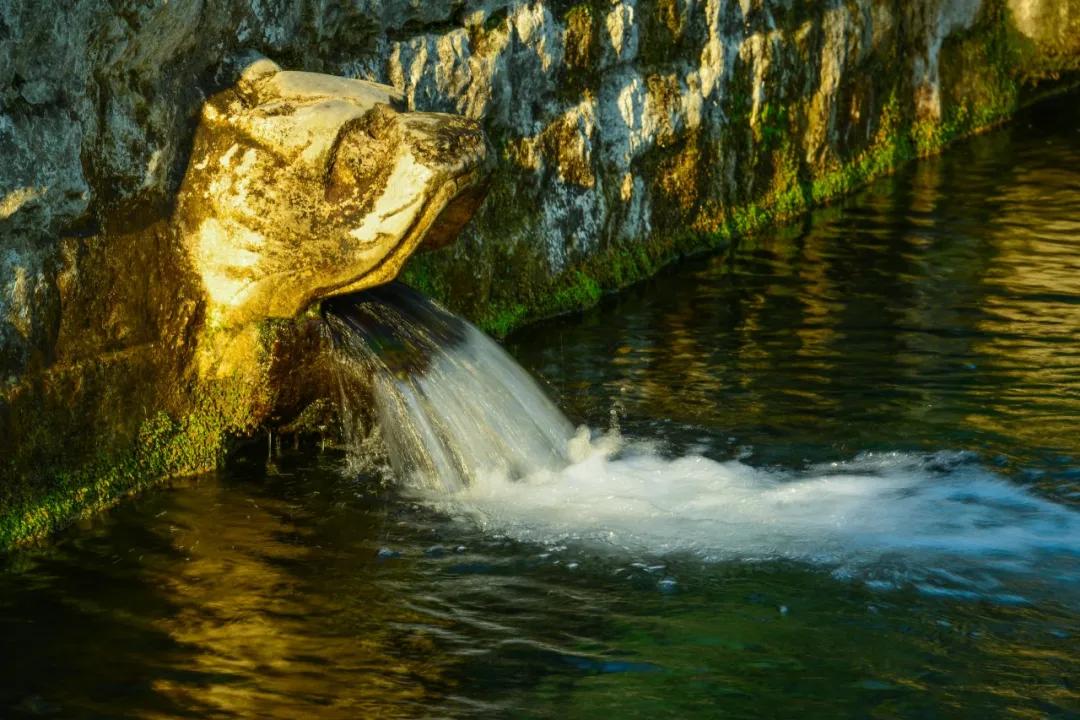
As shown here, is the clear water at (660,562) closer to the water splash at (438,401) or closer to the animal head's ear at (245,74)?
the water splash at (438,401)

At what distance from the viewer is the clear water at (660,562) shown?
5.88 metres

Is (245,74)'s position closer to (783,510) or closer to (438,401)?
(438,401)

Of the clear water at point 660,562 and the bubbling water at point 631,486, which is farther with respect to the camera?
the bubbling water at point 631,486

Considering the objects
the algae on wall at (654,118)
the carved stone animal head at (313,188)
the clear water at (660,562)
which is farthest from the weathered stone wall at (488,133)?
the clear water at (660,562)

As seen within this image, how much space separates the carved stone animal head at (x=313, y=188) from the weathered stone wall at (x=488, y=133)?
169mm

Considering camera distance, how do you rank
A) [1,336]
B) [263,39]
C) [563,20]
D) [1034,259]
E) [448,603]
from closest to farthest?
[448,603], [1,336], [263,39], [563,20], [1034,259]

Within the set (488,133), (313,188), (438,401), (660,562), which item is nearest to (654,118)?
(488,133)

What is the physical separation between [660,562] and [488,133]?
4384 millimetres

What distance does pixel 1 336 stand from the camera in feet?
23.3

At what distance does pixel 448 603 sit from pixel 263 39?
3.47m

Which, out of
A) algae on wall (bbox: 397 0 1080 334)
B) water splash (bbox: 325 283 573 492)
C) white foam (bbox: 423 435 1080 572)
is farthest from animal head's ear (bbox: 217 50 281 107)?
white foam (bbox: 423 435 1080 572)

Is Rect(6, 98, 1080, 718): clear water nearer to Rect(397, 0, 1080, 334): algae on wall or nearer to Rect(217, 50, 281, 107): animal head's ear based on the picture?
Rect(397, 0, 1080, 334): algae on wall

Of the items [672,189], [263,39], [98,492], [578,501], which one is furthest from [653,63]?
[98,492]

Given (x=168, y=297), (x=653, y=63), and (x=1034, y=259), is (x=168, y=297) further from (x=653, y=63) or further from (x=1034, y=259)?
(x=1034, y=259)
